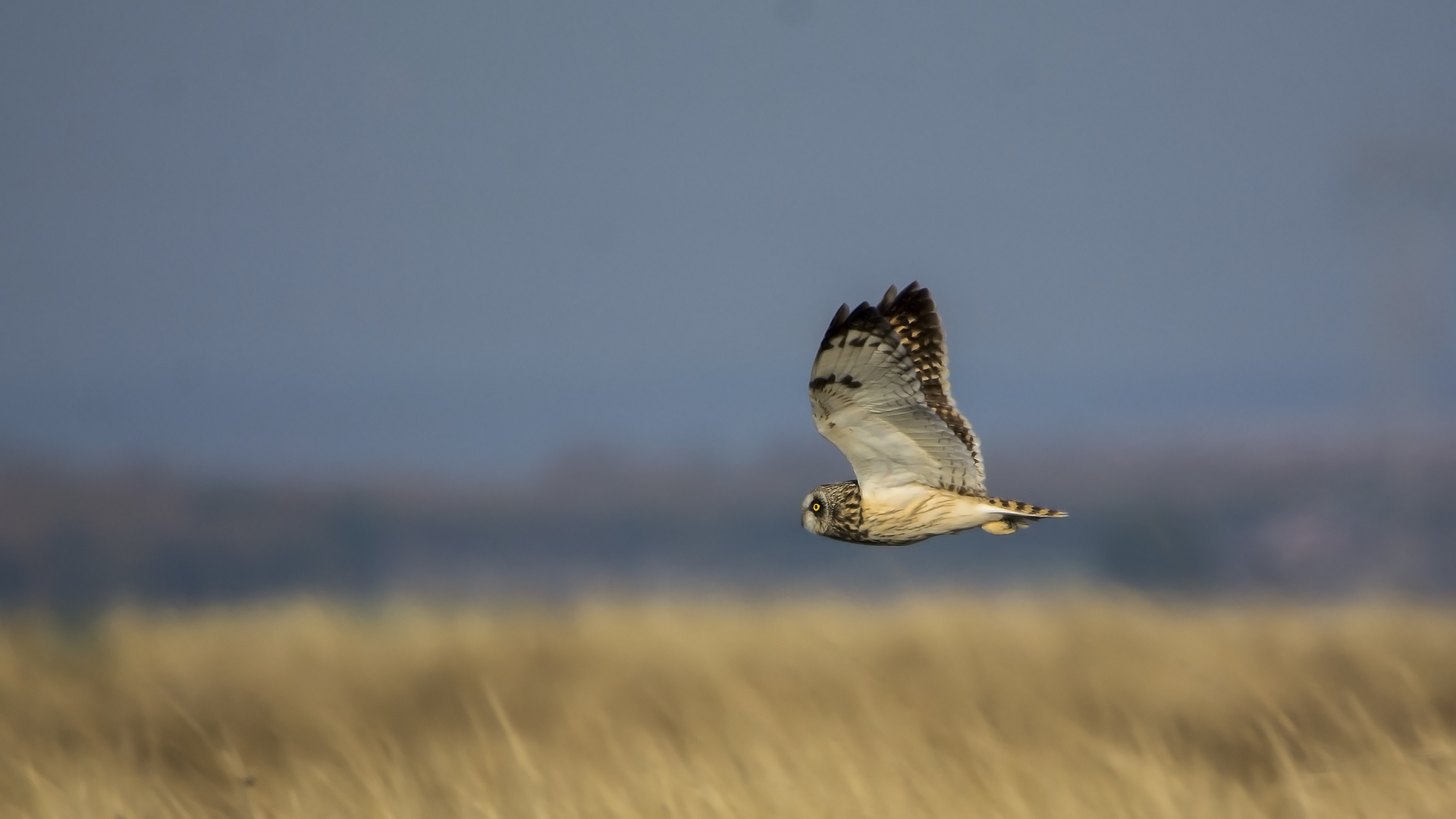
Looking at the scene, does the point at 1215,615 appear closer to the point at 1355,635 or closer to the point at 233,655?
the point at 1355,635

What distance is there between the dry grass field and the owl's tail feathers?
716 millimetres

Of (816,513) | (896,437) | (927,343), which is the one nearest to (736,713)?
(816,513)

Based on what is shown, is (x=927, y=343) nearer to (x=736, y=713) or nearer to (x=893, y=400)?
(x=893, y=400)

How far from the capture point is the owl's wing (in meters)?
4.51


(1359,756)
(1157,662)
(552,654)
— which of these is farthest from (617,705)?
(1359,756)

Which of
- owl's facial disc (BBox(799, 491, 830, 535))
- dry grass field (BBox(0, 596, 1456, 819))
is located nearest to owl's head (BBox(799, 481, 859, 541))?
owl's facial disc (BBox(799, 491, 830, 535))

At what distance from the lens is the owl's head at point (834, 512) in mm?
5121

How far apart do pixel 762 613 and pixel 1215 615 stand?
274 centimetres

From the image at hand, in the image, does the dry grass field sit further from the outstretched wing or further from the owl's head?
the outstretched wing

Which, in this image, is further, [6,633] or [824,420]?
[6,633]

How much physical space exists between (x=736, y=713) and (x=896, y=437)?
1.39 metres

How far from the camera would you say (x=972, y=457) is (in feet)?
16.6

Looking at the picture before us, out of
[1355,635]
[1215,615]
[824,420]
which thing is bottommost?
[1355,635]

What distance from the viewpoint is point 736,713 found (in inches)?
212
